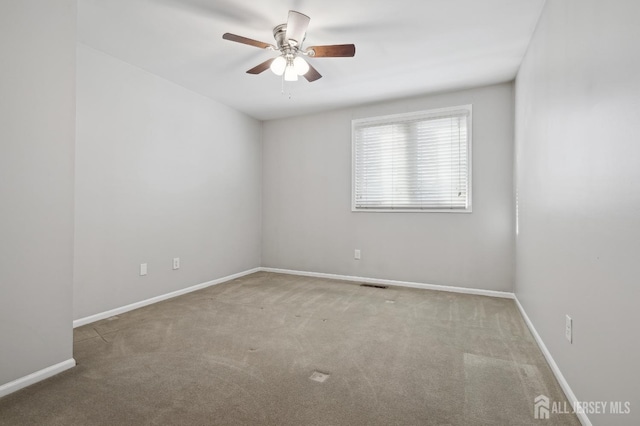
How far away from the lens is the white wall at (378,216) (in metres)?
3.76

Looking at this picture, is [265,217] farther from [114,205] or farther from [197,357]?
[197,357]

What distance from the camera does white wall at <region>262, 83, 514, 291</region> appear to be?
12.3 ft

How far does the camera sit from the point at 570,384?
66.1 inches

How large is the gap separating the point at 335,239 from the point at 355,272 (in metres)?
0.58

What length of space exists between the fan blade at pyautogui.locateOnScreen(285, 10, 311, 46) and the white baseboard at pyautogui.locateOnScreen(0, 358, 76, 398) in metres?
2.71

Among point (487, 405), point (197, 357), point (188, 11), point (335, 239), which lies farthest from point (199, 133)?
point (487, 405)

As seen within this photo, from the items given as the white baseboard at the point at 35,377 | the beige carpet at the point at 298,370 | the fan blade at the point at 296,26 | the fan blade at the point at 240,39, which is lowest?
the beige carpet at the point at 298,370

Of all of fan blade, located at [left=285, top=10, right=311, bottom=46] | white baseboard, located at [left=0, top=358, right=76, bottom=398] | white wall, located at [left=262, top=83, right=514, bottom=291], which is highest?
fan blade, located at [left=285, top=10, right=311, bottom=46]

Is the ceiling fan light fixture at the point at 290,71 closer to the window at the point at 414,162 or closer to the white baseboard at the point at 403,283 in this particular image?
the window at the point at 414,162

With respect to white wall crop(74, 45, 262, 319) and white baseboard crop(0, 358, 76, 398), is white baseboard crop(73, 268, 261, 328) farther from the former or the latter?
white baseboard crop(0, 358, 76, 398)

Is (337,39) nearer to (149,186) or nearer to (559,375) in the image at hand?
(149,186)

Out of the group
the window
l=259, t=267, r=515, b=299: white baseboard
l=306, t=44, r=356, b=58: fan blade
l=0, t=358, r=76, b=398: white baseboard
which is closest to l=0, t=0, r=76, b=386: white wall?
l=0, t=358, r=76, b=398: white baseboard

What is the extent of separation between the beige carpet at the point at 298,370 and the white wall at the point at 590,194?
1.39ft

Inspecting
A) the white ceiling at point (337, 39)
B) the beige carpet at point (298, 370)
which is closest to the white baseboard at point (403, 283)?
the beige carpet at point (298, 370)
